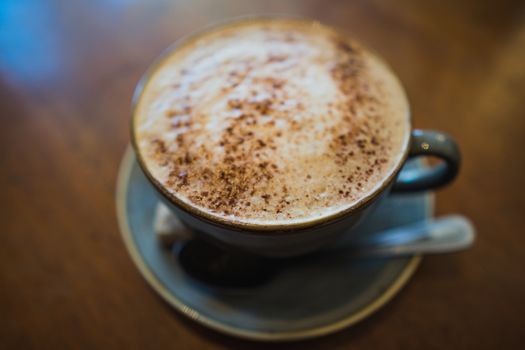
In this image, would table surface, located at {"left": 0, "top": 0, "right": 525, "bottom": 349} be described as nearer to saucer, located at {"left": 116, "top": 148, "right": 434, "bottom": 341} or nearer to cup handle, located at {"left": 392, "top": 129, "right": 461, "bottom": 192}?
saucer, located at {"left": 116, "top": 148, "right": 434, "bottom": 341}

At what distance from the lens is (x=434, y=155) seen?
26.0 inches

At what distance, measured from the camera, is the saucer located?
68 centimetres

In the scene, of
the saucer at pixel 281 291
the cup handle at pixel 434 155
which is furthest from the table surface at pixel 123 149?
the cup handle at pixel 434 155

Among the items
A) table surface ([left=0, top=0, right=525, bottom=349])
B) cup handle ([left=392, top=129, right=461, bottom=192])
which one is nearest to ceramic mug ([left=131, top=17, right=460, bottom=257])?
cup handle ([left=392, top=129, right=461, bottom=192])

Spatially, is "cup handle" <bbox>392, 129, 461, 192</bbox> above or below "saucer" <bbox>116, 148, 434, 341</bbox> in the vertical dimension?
above

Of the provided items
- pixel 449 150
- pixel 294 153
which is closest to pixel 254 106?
pixel 294 153

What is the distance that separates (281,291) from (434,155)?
0.34m

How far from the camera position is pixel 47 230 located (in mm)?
832

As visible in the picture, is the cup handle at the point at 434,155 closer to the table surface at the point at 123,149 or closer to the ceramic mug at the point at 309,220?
the ceramic mug at the point at 309,220

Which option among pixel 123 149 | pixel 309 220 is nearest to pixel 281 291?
pixel 309 220

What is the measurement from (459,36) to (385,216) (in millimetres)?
583

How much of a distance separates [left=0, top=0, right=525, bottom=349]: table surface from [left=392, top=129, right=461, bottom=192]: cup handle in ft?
0.56

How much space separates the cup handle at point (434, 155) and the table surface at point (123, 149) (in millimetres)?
171

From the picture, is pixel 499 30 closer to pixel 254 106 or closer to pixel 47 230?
pixel 254 106
